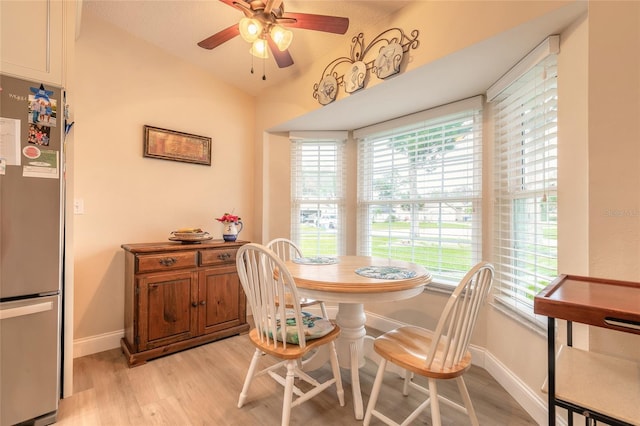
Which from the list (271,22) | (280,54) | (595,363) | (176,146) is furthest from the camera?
(176,146)

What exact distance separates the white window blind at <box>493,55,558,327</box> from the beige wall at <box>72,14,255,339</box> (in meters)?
2.60

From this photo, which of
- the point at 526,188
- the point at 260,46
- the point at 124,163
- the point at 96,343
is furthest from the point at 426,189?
the point at 96,343

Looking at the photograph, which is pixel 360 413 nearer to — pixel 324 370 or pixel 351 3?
pixel 324 370

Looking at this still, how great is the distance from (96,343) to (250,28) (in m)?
2.65

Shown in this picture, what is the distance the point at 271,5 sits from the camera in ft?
4.95

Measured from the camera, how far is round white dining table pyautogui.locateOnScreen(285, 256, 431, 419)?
1.45 m

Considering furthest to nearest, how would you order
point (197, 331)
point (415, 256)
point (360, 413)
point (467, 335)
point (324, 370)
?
point (415, 256)
point (197, 331)
point (324, 370)
point (360, 413)
point (467, 335)

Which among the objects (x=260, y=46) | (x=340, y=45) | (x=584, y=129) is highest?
(x=340, y=45)

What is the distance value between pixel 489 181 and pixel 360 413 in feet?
6.02

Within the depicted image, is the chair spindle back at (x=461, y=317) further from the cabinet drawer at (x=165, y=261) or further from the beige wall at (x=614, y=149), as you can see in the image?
the cabinet drawer at (x=165, y=261)

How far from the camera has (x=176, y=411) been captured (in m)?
1.60

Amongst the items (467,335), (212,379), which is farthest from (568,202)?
(212,379)

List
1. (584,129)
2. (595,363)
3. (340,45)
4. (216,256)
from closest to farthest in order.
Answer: (595,363) < (584,129) < (340,45) < (216,256)

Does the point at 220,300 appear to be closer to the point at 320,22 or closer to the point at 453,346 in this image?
the point at 453,346
